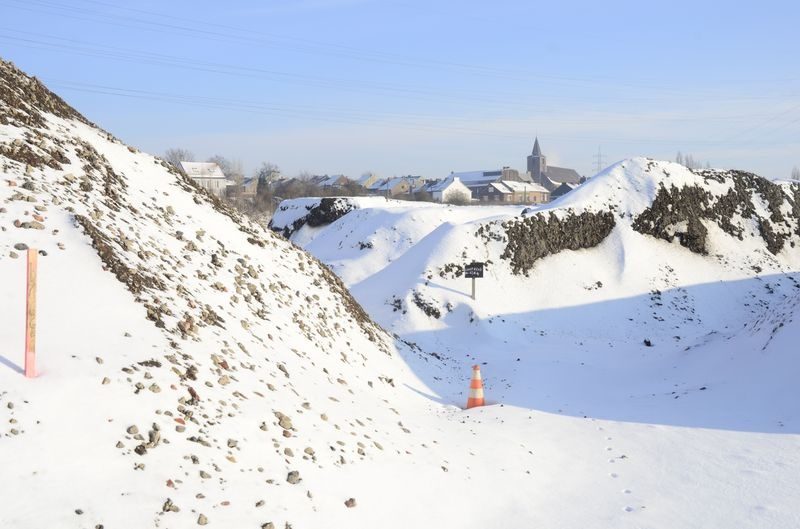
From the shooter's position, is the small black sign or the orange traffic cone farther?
the small black sign

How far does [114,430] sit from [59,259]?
255cm

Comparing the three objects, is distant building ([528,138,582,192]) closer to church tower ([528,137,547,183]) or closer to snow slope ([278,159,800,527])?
church tower ([528,137,547,183])

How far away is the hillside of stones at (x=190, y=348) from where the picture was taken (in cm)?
486

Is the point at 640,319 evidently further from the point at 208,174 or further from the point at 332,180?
the point at 332,180

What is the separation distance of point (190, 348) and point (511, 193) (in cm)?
Answer: 11456

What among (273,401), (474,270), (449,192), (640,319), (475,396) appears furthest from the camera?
(449,192)

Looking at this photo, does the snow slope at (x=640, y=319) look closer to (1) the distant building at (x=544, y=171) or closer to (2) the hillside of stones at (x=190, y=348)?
(2) the hillside of stones at (x=190, y=348)

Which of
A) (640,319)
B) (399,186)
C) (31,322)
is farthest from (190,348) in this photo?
(399,186)

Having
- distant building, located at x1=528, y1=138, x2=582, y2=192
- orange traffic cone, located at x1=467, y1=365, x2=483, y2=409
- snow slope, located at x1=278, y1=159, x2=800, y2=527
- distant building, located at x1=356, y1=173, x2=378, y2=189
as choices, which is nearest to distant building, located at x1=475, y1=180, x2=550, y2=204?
distant building, located at x1=356, y1=173, x2=378, y2=189

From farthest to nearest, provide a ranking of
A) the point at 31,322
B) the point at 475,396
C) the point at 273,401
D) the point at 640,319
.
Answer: the point at 640,319 < the point at 475,396 < the point at 273,401 < the point at 31,322

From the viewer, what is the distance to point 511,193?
118 metres

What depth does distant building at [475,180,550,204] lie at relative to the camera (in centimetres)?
11962

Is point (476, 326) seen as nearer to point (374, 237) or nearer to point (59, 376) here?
point (374, 237)

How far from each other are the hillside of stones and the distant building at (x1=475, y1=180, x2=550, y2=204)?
10835 centimetres
